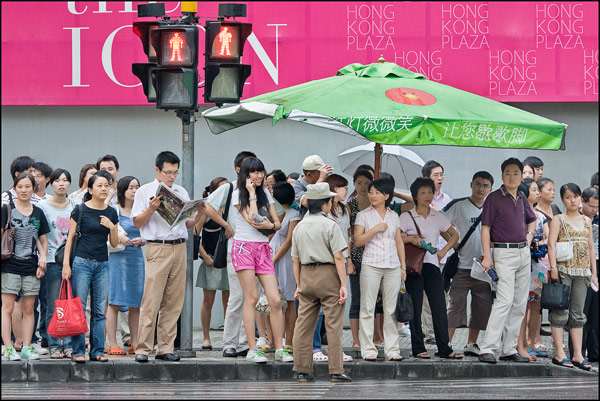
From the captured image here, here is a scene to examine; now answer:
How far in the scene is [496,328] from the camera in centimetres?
1192

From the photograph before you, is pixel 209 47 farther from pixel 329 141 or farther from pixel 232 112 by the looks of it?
pixel 329 141

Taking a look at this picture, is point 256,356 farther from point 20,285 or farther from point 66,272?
point 20,285

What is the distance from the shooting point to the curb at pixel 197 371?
1103cm

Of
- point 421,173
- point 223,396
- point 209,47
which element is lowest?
point 223,396

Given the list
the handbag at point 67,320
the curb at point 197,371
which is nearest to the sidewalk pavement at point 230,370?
the curb at point 197,371

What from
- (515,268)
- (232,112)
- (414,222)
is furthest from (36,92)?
(515,268)

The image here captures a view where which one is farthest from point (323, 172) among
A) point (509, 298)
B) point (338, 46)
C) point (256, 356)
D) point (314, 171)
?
point (338, 46)

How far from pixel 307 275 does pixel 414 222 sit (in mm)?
1903

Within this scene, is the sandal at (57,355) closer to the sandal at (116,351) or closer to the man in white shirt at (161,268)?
the sandal at (116,351)

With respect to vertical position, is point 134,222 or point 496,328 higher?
point 134,222

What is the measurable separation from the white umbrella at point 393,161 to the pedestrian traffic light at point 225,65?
11.4 ft

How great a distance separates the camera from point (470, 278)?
1253 centimetres

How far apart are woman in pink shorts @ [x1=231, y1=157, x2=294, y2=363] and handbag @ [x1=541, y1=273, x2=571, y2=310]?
279 centimetres

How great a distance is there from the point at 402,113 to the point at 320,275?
6.03 ft
